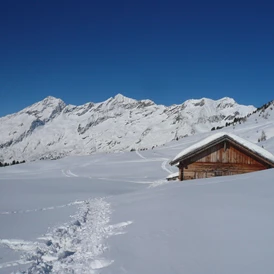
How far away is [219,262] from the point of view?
16.5 feet

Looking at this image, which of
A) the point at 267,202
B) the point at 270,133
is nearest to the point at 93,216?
the point at 267,202

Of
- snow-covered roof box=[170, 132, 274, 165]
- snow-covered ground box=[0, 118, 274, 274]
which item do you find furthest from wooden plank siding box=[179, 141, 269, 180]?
snow-covered ground box=[0, 118, 274, 274]

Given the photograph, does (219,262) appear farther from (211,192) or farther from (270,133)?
(270,133)

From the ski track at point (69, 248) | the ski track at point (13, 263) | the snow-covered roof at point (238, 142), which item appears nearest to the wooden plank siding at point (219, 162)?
the snow-covered roof at point (238, 142)

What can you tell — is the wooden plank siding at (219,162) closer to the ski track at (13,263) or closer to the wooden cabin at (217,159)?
the wooden cabin at (217,159)

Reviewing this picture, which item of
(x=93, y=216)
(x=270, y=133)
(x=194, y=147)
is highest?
(x=270, y=133)

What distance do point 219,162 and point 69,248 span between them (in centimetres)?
1451

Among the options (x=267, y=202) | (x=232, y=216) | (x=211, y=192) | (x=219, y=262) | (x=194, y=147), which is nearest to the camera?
(x=219, y=262)

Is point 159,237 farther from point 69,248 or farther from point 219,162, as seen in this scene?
point 219,162

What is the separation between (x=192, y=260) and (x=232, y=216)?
255 centimetres

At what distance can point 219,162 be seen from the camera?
64.7 ft

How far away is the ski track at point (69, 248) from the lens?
555 cm

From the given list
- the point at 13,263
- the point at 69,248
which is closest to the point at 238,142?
the point at 69,248

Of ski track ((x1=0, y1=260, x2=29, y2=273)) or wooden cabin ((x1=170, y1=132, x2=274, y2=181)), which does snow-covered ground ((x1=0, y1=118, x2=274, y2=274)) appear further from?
wooden cabin ((x1=170, y1=132, x2=274, y2=181))
